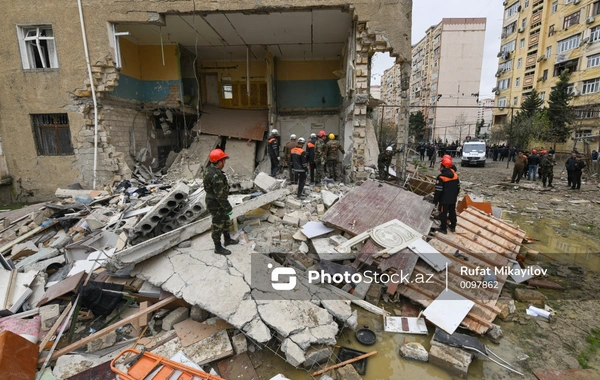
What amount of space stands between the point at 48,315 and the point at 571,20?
118 feet

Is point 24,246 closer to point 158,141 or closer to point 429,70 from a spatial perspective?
point 158,141

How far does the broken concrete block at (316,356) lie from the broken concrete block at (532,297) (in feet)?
9.81

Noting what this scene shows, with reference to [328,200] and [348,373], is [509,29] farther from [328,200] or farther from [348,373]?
[348,373]

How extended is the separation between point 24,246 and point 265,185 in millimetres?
4418

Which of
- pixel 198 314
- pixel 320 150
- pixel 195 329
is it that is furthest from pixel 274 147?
pixel 195 329

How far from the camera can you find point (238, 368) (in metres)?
2.84

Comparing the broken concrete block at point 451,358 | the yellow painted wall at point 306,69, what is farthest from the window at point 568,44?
the broken concrete block at point 451,358

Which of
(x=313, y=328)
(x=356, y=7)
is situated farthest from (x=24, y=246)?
(x=356, y=7)

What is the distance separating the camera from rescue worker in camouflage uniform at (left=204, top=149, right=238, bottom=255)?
13.1 ft

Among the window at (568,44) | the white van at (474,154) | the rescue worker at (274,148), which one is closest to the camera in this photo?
the rescue worker at (274,148)

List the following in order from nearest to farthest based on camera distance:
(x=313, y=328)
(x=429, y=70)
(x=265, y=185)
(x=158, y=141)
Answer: (x=313, y=328) < (x=265, y=185) < (x=158, y=141) < (x=429, y=70)

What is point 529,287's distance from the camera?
4250mm

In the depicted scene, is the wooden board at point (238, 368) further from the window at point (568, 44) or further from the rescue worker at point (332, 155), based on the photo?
the window at point (568, 44)

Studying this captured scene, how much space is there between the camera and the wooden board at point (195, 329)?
304cm
